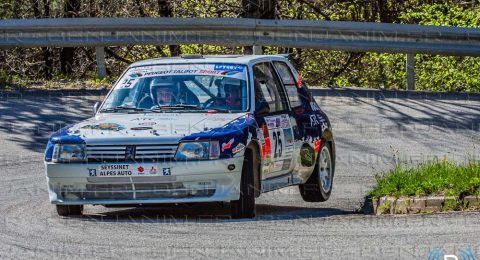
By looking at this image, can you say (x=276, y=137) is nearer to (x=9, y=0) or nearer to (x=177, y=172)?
(x=177, y=172)

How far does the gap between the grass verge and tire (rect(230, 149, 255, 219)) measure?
1.37 meters

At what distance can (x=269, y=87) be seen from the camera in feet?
38.4

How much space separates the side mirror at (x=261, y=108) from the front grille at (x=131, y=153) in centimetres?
124

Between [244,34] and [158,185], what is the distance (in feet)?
30.8

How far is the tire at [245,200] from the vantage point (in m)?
10.0

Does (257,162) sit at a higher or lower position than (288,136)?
lower

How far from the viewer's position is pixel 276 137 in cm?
1107

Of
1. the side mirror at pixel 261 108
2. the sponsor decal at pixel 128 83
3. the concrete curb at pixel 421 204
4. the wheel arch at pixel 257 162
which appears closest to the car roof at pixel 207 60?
the sponsor decal at pixel 128 83

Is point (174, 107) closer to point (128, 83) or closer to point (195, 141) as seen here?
point (128, 83)

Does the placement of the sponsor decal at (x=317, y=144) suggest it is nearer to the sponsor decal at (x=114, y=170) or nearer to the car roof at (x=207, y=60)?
the car roof at (x=207, y=60)

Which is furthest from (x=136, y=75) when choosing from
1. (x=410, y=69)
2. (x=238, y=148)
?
(x=410, y=69)

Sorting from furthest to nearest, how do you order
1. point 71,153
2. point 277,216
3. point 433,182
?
point 433,182 → point 277,216 → point 71,153

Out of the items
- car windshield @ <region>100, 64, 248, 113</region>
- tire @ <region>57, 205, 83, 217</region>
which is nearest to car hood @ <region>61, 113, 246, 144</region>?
car windshield @ <region>100, 64, 248, 113</region>

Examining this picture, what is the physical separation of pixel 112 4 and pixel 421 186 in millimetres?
16177
